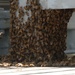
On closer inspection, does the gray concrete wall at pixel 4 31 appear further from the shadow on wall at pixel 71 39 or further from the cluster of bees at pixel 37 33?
the shadow on wall at pixel 71 39

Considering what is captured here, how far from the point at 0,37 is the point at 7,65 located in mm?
1805

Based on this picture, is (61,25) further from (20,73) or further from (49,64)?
(20,73)

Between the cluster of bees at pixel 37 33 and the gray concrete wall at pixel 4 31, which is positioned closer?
the cluster of bees at pixel 37 33

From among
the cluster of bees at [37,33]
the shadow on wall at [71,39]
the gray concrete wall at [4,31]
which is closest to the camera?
the cluster of bees at [37,33]

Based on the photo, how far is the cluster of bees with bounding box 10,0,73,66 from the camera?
11047 mm

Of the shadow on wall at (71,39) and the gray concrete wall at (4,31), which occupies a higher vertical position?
the gray concrete wall at (4,31)

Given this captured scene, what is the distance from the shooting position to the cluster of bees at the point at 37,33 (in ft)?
36.2

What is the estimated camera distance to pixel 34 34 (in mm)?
11141

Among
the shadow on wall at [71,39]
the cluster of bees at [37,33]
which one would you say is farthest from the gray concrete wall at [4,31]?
the shadow on wall at [71,39]

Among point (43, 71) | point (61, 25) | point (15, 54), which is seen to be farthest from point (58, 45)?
point (43, 71)

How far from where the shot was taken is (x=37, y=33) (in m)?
11.1

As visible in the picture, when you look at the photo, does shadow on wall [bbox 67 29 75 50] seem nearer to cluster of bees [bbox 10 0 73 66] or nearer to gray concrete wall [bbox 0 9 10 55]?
gray concrete wall [bbox 0 9 10 55]

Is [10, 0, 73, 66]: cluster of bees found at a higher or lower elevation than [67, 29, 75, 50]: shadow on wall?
higher

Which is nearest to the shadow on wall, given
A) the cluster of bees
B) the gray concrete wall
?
the gray concrete wall
